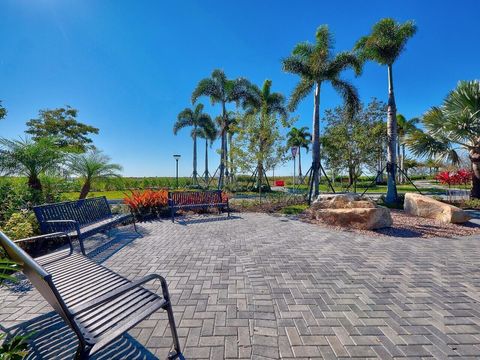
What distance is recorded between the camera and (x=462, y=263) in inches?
164

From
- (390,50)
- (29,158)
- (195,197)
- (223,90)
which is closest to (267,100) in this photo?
(223,90)

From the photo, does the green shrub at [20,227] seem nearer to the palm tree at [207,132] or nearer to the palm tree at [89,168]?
the palm tree at [89,168]

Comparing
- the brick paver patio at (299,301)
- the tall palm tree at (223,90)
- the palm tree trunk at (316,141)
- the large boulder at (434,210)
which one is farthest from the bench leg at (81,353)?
the tall palm tree at (223,90)

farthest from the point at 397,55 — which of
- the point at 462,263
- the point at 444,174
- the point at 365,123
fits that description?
the point at 462,263

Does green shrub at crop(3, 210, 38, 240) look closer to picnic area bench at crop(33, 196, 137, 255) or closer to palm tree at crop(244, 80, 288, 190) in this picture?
picnic area bench at crop(33, 196, 137, 255)

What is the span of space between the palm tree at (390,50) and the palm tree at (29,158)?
13768mm

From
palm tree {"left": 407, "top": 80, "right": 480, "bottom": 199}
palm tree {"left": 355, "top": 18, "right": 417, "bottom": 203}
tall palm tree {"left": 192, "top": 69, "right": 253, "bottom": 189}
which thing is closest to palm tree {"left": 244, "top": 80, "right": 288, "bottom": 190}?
tall palm tree {"left": 192, "top": 69, "right": 253, "bottom": 189}

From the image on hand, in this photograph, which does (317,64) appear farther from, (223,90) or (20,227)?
(20,227)

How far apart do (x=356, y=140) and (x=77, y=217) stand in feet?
45.5

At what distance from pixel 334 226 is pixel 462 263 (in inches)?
122

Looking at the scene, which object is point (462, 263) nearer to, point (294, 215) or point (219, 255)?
point (219, 255)

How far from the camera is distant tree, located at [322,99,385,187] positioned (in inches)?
564

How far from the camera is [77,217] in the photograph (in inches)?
218

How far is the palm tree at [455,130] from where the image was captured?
10055 mm
